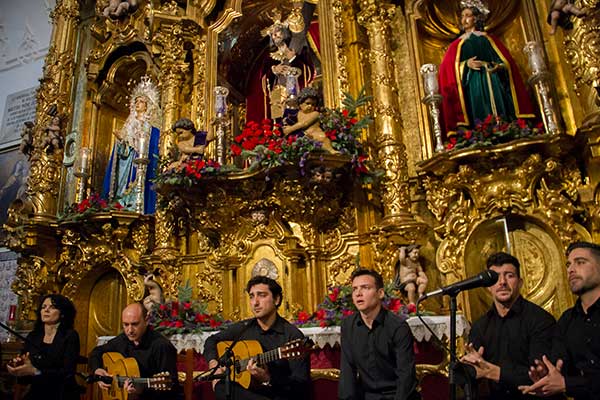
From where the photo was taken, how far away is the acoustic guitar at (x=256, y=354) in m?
3.16

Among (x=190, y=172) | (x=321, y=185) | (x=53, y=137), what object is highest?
(x=53, y=137)

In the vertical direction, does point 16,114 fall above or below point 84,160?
above

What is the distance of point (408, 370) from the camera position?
3184 mm

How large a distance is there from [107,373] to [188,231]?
3.93m

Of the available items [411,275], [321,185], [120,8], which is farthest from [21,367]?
[120,8]

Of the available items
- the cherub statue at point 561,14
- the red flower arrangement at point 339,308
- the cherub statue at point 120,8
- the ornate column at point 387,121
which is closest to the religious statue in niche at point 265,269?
the red flower arrangement at point 339,308

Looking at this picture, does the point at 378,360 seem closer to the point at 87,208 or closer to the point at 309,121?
the point at 309,121

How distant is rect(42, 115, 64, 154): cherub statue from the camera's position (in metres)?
9.16

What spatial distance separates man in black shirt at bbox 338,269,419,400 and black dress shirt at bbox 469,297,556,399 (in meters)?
0.49

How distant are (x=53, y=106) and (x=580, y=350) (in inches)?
376

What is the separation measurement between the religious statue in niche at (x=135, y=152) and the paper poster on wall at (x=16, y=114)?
137 inches

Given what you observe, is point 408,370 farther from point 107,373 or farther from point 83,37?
point 83,37

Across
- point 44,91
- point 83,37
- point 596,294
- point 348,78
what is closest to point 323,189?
point 348,78

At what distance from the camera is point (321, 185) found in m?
6.42
